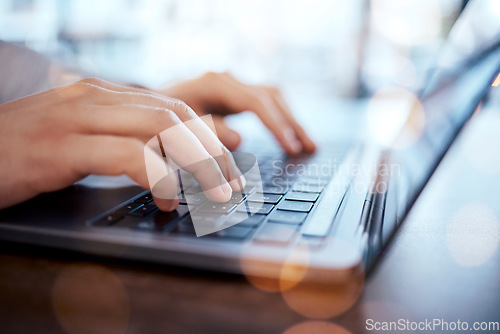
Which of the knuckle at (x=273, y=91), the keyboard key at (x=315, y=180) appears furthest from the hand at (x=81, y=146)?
the knuckle at (x=273, y=91)

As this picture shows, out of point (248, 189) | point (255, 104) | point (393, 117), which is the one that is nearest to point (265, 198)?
point (248, 189)

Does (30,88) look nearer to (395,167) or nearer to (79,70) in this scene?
(79,70)

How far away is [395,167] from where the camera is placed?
0.51 meters

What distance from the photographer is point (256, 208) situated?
333mm

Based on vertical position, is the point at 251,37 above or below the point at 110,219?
above

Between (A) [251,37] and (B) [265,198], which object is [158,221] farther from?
(A) [251,37]

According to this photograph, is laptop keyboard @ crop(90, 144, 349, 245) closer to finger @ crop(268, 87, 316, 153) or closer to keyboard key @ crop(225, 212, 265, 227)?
keyboard key @ crop(225, 212, 265, 227)

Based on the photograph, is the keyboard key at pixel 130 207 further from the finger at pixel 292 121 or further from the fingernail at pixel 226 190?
the finger at pixel 292 121

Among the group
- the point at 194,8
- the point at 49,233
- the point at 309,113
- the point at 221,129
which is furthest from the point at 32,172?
the point at 194,8

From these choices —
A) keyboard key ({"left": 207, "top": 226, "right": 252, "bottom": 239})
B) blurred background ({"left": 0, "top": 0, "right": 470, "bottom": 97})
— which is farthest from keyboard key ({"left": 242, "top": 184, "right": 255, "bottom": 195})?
blurred background ({"left": 0, "top": 0, "right": 470, "bottom": 97})

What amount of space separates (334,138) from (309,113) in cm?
46

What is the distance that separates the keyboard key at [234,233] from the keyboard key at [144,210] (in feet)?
0.27

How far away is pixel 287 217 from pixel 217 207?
0.23 ft

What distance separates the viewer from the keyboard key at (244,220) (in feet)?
0.97
